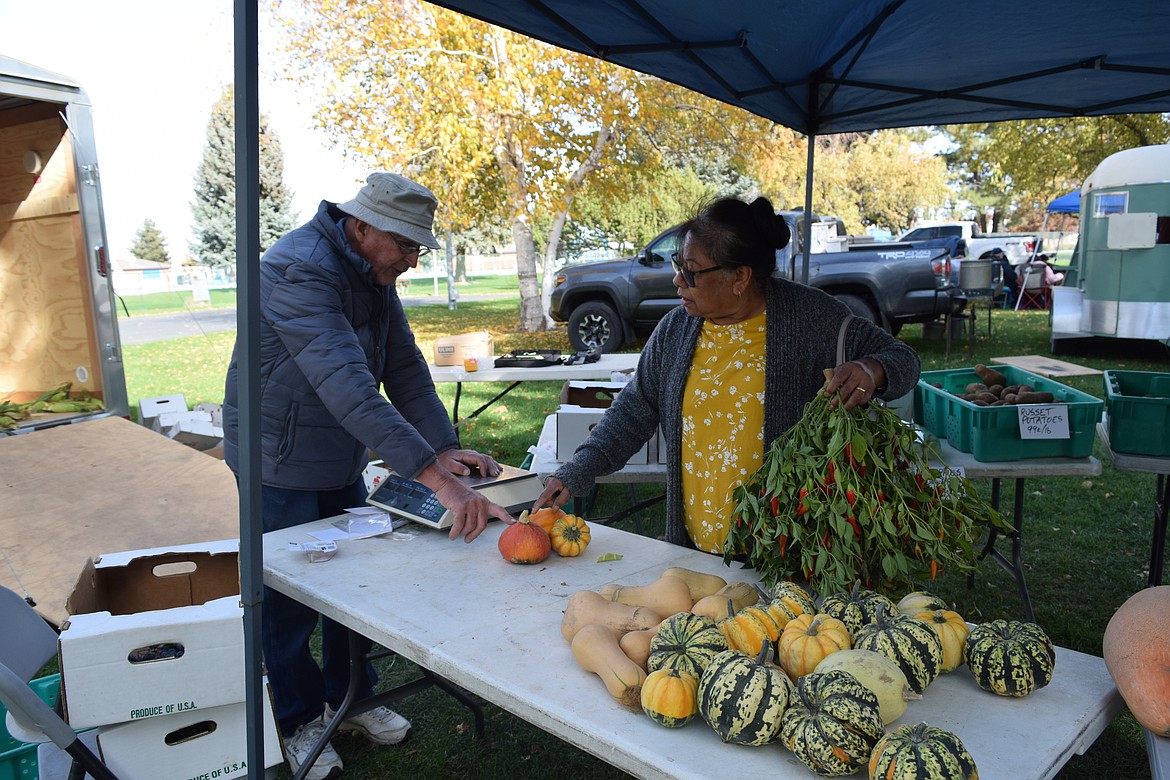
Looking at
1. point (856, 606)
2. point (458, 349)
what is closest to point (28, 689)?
point (856, 606)

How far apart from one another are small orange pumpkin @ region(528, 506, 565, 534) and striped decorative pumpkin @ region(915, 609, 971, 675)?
1104mm

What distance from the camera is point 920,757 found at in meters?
1.16

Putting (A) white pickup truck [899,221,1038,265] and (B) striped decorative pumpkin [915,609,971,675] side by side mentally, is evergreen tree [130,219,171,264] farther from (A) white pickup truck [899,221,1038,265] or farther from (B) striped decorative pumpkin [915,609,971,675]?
(B) striped decorative pumpkin [915,609,971,675]

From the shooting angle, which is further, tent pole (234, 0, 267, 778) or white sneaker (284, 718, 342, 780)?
white sneaker (284, 718, 342, 780)

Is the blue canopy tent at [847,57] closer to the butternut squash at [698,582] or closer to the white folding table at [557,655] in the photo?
the white folding table at [557,655]

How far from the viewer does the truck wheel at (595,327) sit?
12.2 meters

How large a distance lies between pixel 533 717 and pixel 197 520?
391 cm

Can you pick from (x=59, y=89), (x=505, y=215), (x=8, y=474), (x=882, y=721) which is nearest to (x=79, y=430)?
(x=8, y=474)

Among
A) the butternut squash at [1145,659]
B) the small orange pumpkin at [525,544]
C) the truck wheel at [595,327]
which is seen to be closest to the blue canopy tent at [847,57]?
the small orange pumpkin at [525,544]

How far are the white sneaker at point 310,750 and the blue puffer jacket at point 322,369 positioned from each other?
0.95m

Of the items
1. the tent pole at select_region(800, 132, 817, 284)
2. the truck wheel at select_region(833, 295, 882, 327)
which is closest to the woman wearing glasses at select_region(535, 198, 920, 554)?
the tent pole at select_region(800, 132, 817, 284)

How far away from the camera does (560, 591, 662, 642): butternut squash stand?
170 centimetres

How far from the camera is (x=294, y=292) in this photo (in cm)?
250

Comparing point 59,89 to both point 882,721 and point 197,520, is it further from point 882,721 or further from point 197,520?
point 882,721
